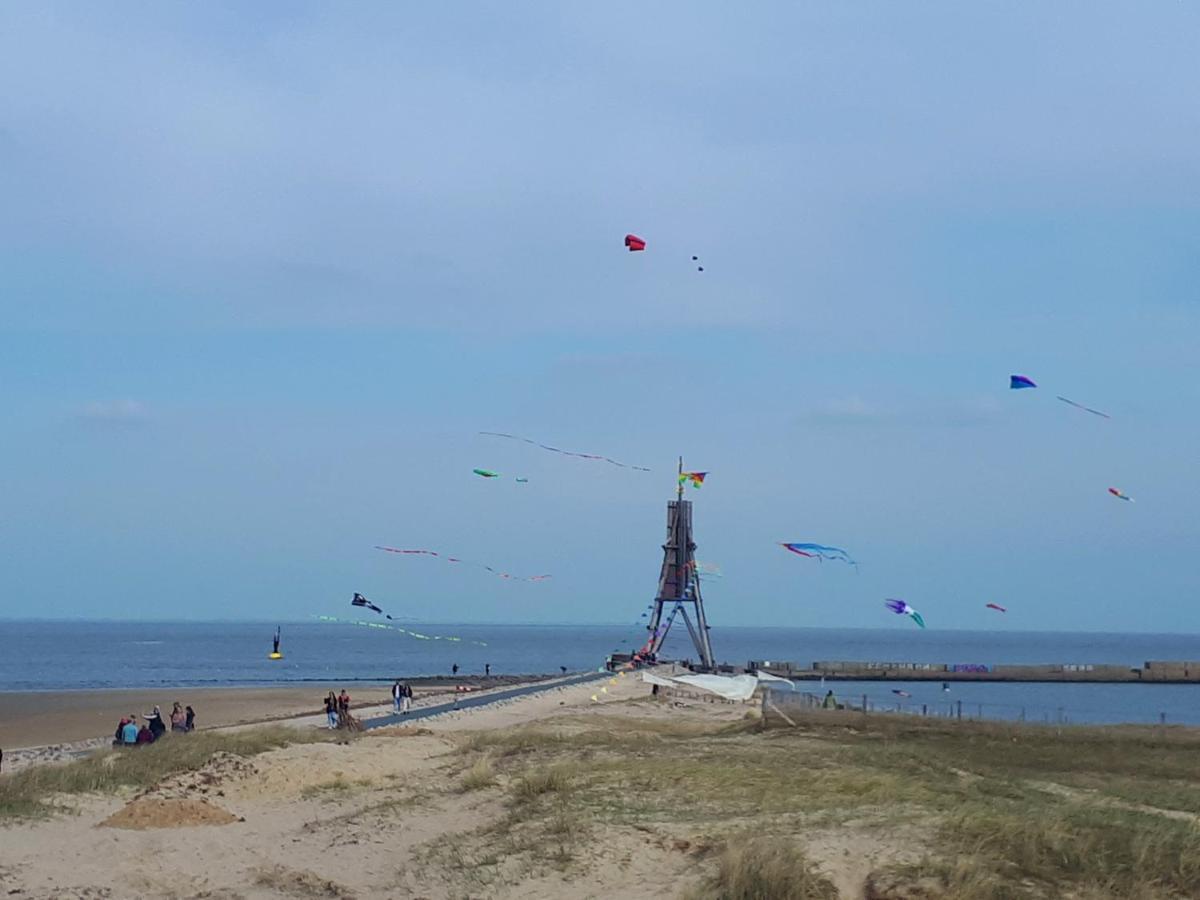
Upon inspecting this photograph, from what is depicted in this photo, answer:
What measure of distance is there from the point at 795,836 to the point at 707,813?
2658mm

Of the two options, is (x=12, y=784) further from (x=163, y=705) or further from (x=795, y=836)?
(x=163, y=705)

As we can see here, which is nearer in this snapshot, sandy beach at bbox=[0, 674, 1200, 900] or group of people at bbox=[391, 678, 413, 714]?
sandy beach at bbox=[0, 674, 1200, 900]

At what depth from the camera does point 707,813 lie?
663 inches

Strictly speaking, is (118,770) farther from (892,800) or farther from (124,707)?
(124,707)

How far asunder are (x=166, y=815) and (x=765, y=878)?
9.58m

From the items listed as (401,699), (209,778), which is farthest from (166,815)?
(401,699)

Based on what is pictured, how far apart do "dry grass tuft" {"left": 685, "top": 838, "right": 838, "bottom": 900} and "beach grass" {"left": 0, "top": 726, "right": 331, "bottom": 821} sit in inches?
398

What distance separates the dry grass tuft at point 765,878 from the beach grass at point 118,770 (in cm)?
1010

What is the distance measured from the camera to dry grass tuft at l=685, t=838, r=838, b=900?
41.3 feet

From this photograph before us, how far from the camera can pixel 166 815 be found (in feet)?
60.5

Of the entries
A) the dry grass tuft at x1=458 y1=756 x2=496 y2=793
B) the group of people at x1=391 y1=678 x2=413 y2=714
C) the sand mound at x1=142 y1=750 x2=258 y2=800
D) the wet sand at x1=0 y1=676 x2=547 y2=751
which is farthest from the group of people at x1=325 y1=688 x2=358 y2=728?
the dry grass tuft at x1=458 y1=756 x2=496 y2=793

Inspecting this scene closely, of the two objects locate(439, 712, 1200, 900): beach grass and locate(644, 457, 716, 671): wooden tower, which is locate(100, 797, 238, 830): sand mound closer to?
locate(439, 712, 1200, 900): beach grass

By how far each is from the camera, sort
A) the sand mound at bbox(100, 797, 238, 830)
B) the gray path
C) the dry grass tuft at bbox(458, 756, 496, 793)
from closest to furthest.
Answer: the sand mound at bbox(100, 797, 238, 830) → the dry grass tuft at bbox(458, 756, 496, 793) → the gray path

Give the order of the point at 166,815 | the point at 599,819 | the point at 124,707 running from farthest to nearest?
the point at 124,707, the point at 166,815, the point at 599,819
